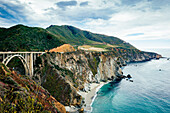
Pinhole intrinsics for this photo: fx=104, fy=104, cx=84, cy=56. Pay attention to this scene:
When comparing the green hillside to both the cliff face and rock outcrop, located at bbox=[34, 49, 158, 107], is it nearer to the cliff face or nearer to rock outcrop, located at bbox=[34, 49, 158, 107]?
rock outcrop, located at bbox=[34, 49, 158, 107]

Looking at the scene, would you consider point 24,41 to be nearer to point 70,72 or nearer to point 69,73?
point 70,72

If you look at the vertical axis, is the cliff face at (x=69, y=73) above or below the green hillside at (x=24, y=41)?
below

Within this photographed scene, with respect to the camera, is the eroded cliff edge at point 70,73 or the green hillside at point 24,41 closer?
the eroded cliff edge at point 70,73

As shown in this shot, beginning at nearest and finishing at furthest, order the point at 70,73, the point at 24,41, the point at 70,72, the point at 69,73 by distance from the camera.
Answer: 1. the point at 69,73
2. the point at 70,73
3. the point at 70,72
4. the point at 24,41

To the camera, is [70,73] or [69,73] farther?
[70,73]

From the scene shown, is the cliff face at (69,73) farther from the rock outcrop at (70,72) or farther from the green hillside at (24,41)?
the green hillside at (24,41)

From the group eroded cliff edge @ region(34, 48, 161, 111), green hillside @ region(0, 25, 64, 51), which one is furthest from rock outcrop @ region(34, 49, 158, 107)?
green hillside @ region(0, 25, 64, 51)

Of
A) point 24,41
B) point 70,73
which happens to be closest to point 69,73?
point 70,73

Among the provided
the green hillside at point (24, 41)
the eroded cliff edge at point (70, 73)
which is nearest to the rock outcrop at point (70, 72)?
the eroded cliff edge at point (70, 73)
